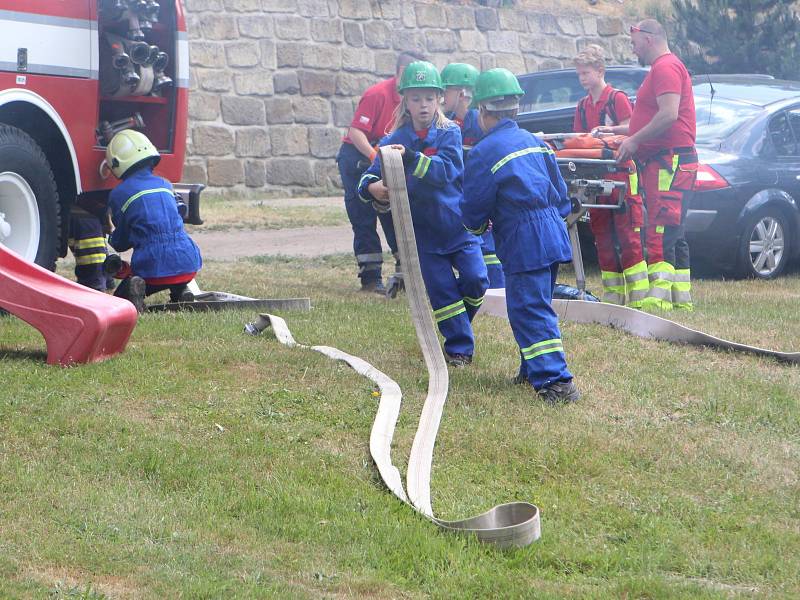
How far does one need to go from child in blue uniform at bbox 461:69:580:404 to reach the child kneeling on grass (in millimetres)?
2532

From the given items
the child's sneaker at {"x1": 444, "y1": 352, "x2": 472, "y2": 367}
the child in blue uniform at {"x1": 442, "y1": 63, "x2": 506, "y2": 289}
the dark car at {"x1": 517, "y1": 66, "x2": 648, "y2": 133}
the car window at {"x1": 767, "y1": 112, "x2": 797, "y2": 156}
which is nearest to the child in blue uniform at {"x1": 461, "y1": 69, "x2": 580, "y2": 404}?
the child's sneaker at {"x1": 444, "y1": 352, "x2": 472, "y2": 367}

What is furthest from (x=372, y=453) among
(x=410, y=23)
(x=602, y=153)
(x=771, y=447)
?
(x=410, y=23)

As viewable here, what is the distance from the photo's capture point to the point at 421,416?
5379 mm

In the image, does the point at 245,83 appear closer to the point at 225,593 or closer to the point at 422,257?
the point at 422,257

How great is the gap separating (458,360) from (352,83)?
10180mm

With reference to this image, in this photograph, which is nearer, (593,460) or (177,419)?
(593,460)

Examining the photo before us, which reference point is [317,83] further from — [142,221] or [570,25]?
[142,221]

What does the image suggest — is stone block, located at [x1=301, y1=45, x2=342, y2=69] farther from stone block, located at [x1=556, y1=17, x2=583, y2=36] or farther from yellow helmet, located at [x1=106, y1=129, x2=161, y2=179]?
yellow helmet, located at [x1=106, y1=129, x2=161, y2=179]

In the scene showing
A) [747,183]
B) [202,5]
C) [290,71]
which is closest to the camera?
[747,183]

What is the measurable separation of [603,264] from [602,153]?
0.86 meters

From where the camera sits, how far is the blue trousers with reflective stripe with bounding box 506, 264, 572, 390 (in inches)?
227

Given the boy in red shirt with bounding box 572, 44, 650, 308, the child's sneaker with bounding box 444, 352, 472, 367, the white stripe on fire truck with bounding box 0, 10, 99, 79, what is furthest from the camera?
the boy in red shirt with bounding box 572, 44, 650, 308

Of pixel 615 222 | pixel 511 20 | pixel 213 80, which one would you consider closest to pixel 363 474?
pixel 615 222

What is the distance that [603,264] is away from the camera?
8828mm
